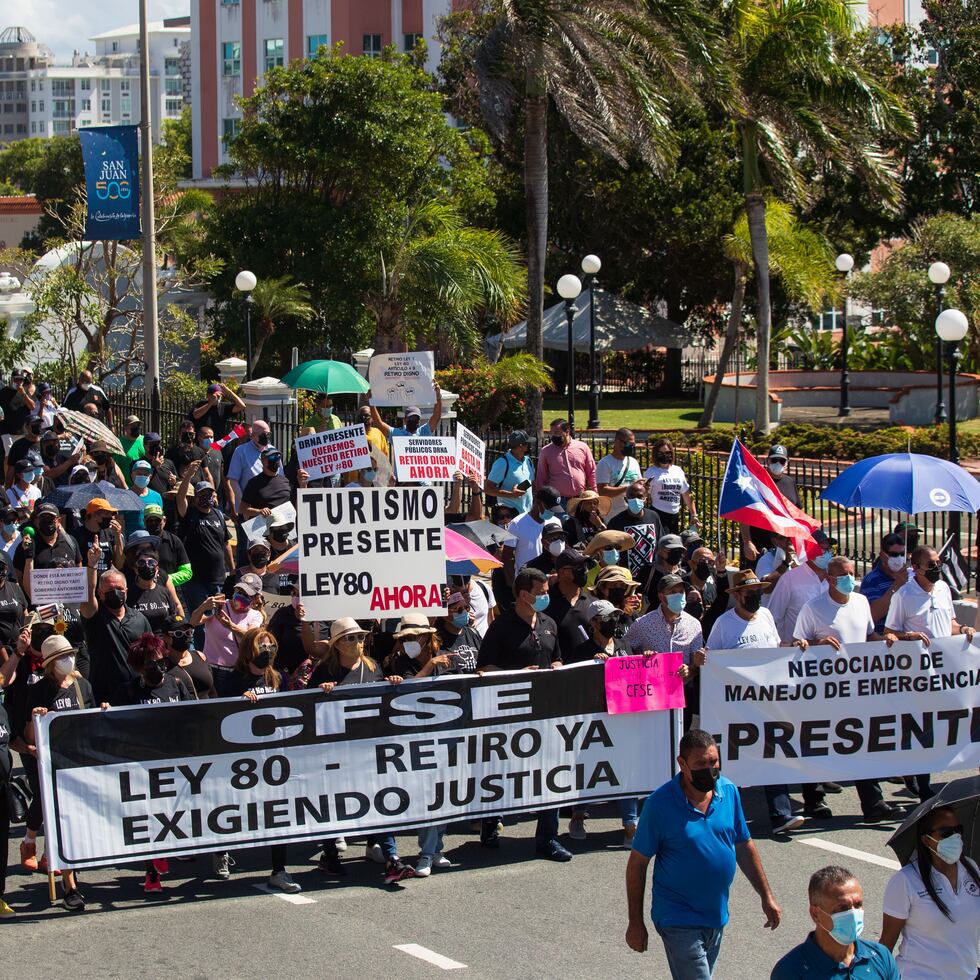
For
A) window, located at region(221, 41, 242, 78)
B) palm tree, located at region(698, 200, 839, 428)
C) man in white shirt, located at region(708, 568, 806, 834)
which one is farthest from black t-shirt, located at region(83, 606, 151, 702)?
window, located at region(221, 41, 242, 78)

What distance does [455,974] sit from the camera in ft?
24.3

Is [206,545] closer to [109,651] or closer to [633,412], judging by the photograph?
[109,651]

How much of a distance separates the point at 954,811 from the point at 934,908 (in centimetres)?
36

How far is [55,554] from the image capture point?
11.9 metres

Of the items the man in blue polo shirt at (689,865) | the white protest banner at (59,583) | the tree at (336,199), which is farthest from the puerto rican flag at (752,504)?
the tree at (336,199)

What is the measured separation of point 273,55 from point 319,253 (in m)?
34.7

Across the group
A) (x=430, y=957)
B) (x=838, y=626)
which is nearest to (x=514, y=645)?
(x=838, y=626)

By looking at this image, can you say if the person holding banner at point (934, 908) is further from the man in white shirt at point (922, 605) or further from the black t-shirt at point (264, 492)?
the black t-shirt at point (264, 492)

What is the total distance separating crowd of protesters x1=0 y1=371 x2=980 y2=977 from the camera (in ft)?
20.6

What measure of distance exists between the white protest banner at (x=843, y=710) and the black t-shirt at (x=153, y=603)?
A: 12.4 ft

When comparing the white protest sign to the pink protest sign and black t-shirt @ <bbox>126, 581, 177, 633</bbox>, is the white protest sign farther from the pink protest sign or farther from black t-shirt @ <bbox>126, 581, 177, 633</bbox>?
the pink protest sign

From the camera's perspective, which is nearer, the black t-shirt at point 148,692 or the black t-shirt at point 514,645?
the black t-shirt at point 148,692

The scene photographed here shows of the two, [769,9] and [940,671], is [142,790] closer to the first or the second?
[940,671]

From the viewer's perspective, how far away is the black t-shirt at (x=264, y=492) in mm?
14328
